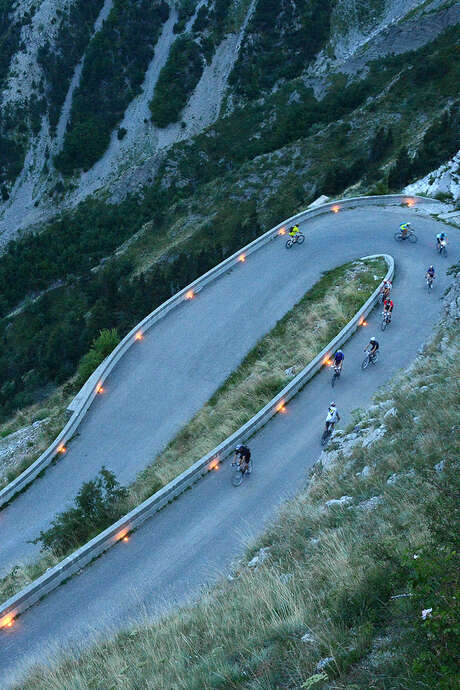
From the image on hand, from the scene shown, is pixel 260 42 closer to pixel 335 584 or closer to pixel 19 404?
pixel 19 404

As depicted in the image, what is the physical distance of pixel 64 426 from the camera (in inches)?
695

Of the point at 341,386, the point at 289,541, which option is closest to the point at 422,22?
the point at 341,386

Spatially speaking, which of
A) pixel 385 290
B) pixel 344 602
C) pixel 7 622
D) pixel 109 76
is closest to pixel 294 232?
pixel 385 290

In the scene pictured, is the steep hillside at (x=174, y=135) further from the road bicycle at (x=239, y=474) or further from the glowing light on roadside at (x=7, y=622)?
the glowing light on roadside at (x=7, y=622)

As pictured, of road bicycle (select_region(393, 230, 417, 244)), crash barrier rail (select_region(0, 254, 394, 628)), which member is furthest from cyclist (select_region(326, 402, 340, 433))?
road bicycle (select_region(393, 230, 417, 244))

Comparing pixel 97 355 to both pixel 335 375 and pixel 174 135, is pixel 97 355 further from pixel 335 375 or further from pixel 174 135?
pixel 174 135

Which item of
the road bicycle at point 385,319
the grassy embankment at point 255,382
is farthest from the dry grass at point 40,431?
the road bicycle at point 385,319

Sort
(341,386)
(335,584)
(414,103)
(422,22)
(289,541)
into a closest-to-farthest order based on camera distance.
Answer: (335,584) < (289,541) < (341,386) < (414,103) < (422,22)

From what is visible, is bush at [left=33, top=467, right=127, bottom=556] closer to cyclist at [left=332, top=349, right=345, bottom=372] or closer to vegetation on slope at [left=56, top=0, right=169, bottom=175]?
cyclist at [left=332, top=349, right=345, bottom=372]

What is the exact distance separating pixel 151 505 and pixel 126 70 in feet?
290

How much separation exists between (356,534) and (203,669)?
2.78m

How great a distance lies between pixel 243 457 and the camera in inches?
516

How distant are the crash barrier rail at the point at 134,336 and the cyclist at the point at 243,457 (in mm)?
7009

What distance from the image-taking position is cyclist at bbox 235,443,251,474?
13.0 metres
